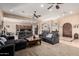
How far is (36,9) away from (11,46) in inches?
53.0

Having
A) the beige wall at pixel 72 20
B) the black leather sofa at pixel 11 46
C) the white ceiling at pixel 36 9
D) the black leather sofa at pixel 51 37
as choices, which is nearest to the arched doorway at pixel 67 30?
the beige wall at pixel 72 20

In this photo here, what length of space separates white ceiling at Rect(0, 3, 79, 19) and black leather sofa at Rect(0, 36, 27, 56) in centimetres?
86

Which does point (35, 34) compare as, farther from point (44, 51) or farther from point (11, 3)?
point (11, 3)

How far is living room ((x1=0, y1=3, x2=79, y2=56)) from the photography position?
2771mm

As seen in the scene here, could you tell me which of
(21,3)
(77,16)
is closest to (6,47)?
(21,3)

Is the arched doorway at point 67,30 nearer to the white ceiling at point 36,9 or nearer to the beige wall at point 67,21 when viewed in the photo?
the beige wall at point 67,21

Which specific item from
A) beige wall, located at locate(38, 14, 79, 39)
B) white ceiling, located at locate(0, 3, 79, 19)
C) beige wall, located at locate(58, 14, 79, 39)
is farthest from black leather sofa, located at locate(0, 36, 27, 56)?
beige wall, located at locate(58, 14, 79, 39)

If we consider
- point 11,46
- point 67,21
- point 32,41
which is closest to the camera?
point 11,46

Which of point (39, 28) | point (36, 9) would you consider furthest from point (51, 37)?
point (36, 9)

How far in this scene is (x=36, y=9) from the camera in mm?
2828

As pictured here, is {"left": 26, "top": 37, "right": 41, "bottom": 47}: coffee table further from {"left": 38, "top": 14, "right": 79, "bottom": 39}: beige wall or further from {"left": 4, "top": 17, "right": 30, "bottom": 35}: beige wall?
{"left": 4, "top": 17, "right": 30, "bottom": 35}: beige wall

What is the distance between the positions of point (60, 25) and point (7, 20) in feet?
5.54

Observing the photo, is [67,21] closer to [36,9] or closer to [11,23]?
[36,9]

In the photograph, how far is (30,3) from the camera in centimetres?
275
